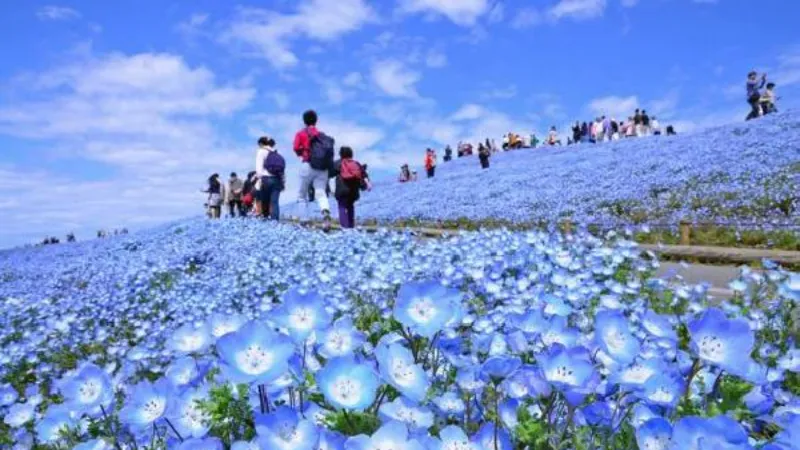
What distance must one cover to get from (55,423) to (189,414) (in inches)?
17.7

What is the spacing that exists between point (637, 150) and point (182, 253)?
18.9 meters

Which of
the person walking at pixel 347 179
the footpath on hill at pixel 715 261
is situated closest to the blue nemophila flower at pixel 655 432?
the footpath on hill at pixel 715 261

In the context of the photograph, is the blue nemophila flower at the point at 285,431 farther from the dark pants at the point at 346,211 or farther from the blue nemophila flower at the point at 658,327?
the dark pants at the point at 346,211

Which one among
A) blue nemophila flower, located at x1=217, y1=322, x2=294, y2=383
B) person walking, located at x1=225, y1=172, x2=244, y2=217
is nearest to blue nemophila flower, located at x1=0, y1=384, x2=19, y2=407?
blue nemophila flower, located at x1=217, y1=322, x2=294, y2=383

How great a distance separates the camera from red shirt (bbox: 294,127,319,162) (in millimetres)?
12266

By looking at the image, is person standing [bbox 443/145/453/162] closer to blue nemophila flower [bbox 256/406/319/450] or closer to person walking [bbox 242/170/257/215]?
person walking [bbox 242/170/257/215]

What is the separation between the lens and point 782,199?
13375 mm

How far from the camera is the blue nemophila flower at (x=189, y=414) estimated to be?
4.48 feet

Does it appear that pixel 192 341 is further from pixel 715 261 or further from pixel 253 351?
pixel 715 261

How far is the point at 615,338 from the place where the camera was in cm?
139

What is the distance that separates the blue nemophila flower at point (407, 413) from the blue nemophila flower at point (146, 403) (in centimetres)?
40

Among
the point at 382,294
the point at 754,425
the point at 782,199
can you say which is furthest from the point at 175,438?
the point at 782,199

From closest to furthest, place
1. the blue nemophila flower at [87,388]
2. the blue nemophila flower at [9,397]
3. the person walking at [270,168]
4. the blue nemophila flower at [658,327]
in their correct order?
the blue nemophila flower at [87,388], the blue nemophila flower at [658,327], the blue nemophila flower at [9,397], the person walking at [270,168]

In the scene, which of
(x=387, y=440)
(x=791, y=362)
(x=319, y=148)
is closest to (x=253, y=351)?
(x=387, y=440)
